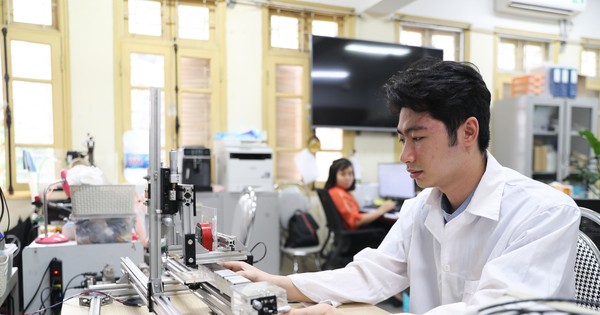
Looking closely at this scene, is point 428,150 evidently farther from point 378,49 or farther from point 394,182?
point 378,49

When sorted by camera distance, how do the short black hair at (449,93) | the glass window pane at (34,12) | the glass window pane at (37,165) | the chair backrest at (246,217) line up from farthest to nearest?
the glass window pane at (34,12) → the glass window pane at (37,165) → the chair backrest at (246,217) → the short black hair at (449,93)

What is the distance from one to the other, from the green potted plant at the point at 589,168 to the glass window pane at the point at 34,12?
511cm

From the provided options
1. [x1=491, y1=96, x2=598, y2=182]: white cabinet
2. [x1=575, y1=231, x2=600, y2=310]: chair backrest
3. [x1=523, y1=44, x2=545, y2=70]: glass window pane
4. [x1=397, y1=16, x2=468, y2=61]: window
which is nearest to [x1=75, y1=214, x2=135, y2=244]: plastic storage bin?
[x1=575, y1=231, x2=600, y2=310]: chair backrest

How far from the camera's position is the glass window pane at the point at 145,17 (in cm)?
373

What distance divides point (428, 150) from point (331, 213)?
7.64ft

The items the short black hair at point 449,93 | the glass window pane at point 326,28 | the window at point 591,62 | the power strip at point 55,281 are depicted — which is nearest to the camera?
the short black hair at point 449,93

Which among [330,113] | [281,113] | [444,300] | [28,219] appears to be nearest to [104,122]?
[28,219]

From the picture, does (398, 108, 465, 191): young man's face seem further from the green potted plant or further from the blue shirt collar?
the green potted plant

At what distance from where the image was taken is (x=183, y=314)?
1178mm

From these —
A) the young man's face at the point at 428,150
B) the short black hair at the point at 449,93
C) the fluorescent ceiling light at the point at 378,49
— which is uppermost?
the fluorescent ceiling light at the point at 378,49

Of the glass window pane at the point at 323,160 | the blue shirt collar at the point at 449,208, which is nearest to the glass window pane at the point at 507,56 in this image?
the glass window pane at the point at 323,160

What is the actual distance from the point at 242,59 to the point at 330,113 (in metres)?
1.01

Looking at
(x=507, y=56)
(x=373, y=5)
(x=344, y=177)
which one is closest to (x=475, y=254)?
(x=344, y=177)

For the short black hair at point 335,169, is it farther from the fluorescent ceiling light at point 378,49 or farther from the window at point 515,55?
the window at point 515,55
